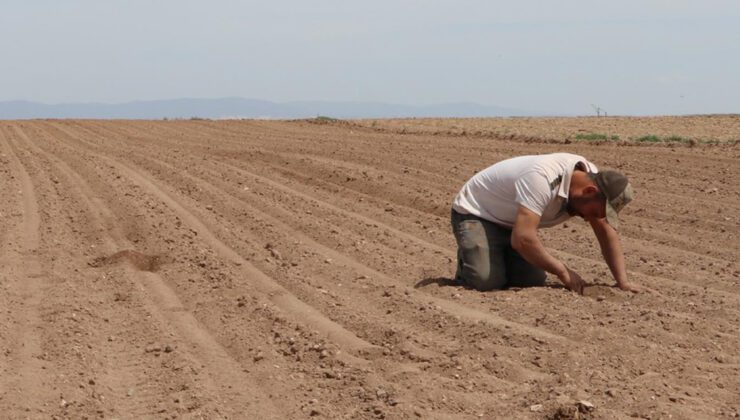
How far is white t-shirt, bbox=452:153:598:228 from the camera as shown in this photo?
7.08 metres

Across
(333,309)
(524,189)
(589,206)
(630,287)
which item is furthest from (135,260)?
(630,287)

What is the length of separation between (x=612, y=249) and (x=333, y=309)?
5.97 ft

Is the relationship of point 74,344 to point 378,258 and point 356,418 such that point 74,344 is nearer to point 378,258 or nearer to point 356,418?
point 356,418

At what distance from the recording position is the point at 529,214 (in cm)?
710

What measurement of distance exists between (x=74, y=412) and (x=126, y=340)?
1245 millimetres

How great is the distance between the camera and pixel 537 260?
7105 millimetres

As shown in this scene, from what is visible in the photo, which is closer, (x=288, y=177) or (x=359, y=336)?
(x=359, y=336)

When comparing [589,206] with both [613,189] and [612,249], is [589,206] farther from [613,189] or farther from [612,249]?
[612,249]

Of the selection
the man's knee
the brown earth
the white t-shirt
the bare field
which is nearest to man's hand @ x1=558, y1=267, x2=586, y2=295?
the brown earth

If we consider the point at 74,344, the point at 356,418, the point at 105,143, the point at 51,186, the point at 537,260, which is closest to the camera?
the point at 356,418

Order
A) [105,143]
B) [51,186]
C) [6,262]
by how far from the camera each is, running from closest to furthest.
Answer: [6,262] < [51,186] < [105,143]

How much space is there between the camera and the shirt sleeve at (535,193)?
7066 mm

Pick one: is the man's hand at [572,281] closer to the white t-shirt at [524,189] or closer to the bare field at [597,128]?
the white t-shirt at [524,189]

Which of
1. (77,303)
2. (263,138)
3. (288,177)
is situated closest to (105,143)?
(263,138)
